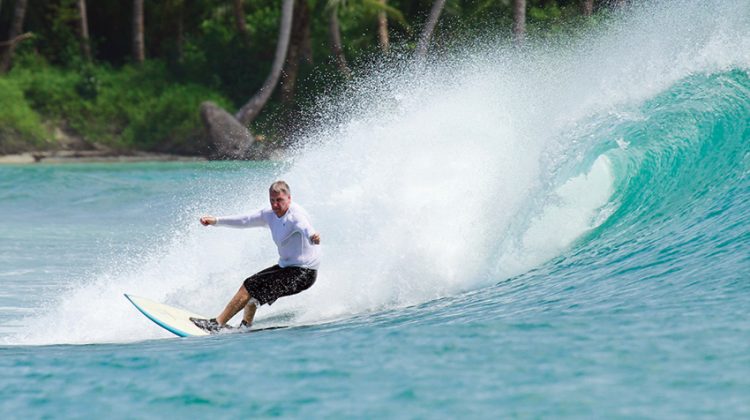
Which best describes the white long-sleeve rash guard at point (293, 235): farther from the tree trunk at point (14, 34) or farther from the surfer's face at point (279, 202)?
the tree trunk at point (14, 34)

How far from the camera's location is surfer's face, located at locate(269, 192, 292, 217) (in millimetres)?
8586

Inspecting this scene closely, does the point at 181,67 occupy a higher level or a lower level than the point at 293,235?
higher

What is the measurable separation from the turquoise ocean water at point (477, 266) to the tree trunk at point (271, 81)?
67.4ft

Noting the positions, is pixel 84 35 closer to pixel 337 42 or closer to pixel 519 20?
pixel 337 42

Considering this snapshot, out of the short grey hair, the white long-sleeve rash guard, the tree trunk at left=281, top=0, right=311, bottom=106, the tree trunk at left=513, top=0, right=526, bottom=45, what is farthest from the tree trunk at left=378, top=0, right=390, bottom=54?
the short grey hair

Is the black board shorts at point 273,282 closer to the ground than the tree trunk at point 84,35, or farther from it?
closer to the ground

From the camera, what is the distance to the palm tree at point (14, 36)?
41.6 metres

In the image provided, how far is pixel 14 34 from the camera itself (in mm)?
42219

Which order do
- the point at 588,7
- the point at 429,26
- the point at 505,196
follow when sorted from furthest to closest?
the point at 429,26
the point at 588,7
the point at 505,196

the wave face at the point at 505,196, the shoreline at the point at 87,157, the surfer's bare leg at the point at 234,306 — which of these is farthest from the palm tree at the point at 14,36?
the surfer's bare leg at the point at 234,306

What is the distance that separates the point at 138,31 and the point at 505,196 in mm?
33560

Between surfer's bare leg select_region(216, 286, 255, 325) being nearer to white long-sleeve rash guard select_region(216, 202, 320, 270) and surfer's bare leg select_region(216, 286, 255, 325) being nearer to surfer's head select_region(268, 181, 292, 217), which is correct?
white long-sleeve rash guard select_region(216, 202, 320, 270)

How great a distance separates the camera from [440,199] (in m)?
10.7

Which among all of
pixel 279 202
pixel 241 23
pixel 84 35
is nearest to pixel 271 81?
pixel 241 23
